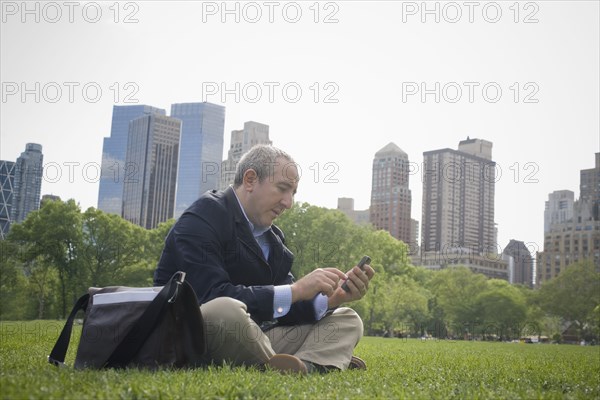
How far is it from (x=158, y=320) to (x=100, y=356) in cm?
47

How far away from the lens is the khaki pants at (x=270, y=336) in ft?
14.4

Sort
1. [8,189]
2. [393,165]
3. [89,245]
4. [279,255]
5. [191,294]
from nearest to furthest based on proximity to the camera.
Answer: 1. [191,294]
2. [279,255]
3. [8,189]
4. [89,245]
5. [393,165]

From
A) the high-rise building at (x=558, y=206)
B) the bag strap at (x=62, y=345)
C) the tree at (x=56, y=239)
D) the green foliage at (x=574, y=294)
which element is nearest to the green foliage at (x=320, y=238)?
the tree at (x=56, y=239)

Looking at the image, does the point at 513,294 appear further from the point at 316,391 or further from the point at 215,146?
the point at 215,146

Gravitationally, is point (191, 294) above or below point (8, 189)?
below

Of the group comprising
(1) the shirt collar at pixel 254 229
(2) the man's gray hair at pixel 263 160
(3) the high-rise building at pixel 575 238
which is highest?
(3) the high-rise building at pixel 575 238

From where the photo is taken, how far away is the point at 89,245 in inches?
1729

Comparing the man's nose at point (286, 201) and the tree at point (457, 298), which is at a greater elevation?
the man's nose at point (286, 201)

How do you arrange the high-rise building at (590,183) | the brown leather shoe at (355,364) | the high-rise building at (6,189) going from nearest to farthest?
1. the brown leather shoe at (355,364)
2. the high-rise building at (6,189)
3. the high-rise building at (590,183)

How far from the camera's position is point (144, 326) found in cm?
416

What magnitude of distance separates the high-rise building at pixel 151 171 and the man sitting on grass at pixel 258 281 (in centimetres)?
9974

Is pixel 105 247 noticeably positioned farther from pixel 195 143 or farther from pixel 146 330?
pixel 195 143

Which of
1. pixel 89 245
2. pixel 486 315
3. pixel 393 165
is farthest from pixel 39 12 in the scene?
pixel 393 165

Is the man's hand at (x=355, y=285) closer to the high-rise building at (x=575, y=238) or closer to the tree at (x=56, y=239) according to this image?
the tree at (x=56, y=239)
